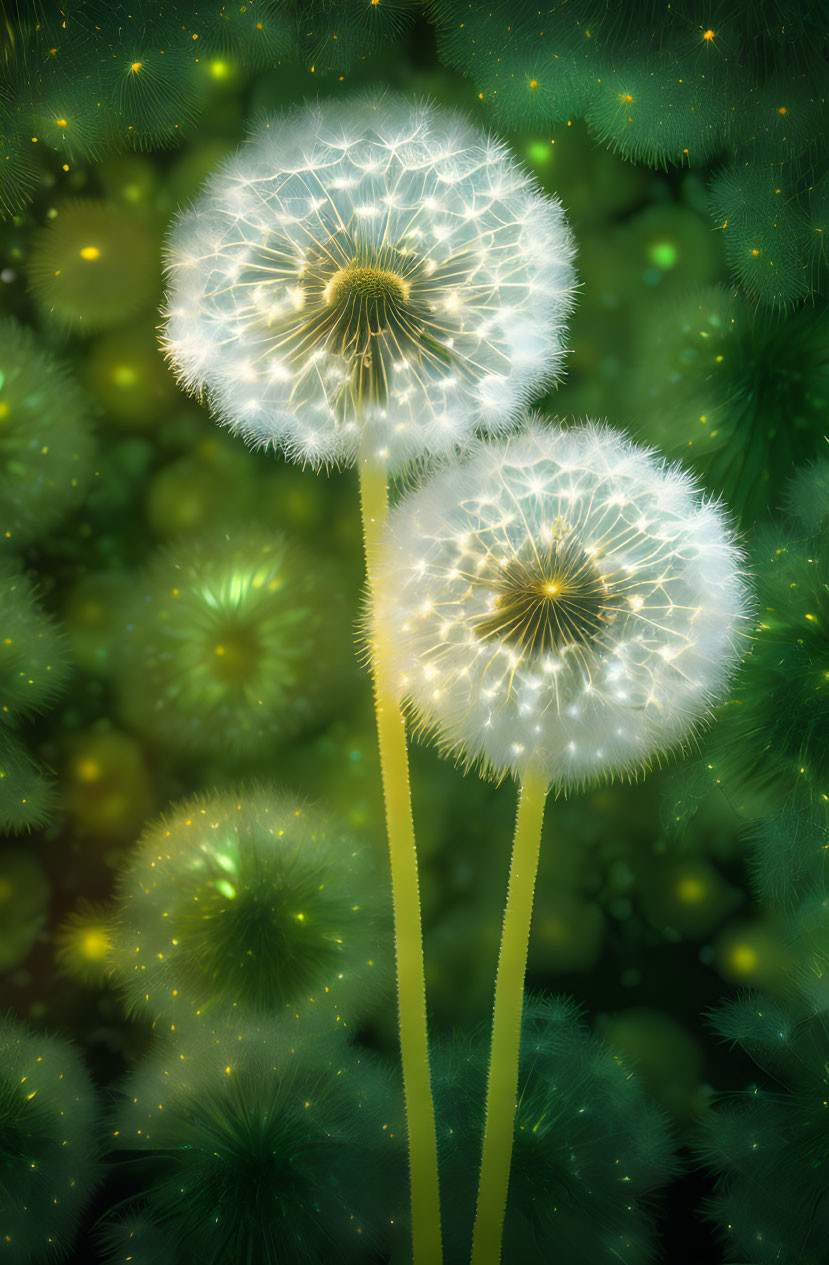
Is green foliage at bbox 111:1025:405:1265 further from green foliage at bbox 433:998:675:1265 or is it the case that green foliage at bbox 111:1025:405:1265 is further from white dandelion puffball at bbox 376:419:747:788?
white dandelion puffball at bbox 376:419:747:788

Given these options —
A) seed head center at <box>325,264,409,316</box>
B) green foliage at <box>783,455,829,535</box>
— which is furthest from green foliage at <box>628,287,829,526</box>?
seed head center at <box>325,264,409,316</box>

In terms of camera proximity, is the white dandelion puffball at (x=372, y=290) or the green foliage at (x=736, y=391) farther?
the green foliage at (x=736, y=391)

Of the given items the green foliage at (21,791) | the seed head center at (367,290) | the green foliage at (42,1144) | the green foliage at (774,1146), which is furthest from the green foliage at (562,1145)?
the seed head center at (367,290)

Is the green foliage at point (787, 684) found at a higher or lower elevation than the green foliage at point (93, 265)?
lower

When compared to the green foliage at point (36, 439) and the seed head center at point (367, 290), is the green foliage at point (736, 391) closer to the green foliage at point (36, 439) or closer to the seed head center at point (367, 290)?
the seed head center at point (367, 290)

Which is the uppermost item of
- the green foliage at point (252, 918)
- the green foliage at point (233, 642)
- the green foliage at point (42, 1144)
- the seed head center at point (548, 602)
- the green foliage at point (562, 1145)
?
the seed head center at point (548, 602)

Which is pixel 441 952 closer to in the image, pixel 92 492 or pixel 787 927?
pixel 787 927

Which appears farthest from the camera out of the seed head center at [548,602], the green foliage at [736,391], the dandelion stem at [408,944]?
the green foliage at [736,391]
